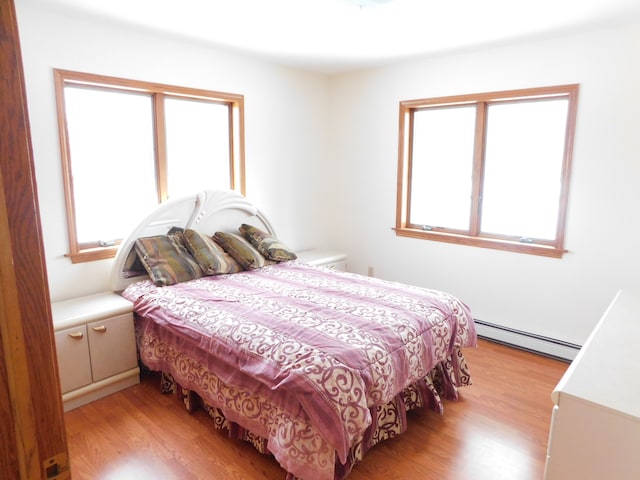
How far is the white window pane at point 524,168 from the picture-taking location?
3.31 metres

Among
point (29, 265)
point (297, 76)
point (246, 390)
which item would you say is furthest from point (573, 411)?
point (297, 76)

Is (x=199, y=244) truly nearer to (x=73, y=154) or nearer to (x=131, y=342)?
(x=131, y=342)

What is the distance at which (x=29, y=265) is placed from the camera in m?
0.67

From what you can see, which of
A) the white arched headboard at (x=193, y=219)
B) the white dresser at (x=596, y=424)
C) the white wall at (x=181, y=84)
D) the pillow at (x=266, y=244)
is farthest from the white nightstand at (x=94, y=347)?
the white dresser at (x=596, y=424)

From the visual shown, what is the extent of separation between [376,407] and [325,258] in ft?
7.42

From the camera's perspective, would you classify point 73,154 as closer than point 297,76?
Yes

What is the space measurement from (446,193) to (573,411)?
285 centimetres

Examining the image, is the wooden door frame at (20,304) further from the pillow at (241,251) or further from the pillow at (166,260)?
the pillow at (241,251)

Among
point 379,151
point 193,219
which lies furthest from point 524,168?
point 193,219

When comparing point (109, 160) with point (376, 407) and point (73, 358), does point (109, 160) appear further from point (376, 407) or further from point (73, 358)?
point (376, 407)

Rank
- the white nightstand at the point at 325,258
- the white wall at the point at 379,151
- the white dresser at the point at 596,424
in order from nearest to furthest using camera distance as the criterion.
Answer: the white dresser at the point at 596,424 < the white wall at the point at 379,151 < the white nightstand at the point at 325,258

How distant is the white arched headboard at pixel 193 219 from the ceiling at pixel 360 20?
1241 mm

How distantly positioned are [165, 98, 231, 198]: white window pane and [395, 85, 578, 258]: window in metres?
1.68

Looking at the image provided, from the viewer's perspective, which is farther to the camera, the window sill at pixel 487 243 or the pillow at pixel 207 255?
the window sill at pixel 487 243
